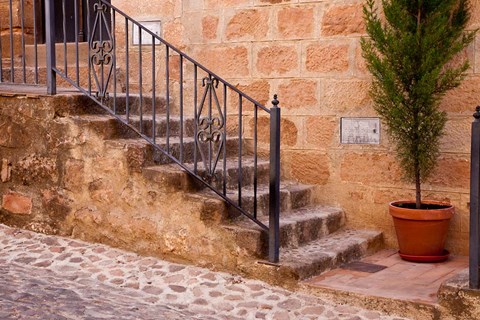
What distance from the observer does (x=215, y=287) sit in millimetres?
4605

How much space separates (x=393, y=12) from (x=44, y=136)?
259 centimetres

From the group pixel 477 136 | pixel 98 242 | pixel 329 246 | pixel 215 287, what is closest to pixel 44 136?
pixel 98 242

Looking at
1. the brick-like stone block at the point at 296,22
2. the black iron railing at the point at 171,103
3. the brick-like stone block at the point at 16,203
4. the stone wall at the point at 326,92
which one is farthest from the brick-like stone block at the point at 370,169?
the brick-like stone block at the point at 16,203

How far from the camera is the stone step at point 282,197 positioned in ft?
16.6

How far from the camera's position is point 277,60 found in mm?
5863

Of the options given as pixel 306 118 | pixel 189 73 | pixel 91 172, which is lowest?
pixel 91 172

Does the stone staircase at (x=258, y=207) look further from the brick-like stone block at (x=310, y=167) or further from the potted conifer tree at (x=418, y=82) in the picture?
the potted conifer tree at (x=418, y=82)

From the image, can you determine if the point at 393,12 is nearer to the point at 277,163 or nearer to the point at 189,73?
the point at 277,163

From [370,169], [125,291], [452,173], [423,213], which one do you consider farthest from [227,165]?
[452,173]

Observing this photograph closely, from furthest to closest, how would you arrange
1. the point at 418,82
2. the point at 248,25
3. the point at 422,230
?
the point at 248,25 → the point at 422,230 → the point at 418,82

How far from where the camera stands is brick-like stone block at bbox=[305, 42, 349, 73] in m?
5.54

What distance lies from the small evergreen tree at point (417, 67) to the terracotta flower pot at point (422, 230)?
154mm

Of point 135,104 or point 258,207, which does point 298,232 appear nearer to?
point 258,207

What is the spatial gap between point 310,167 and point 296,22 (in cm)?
110
